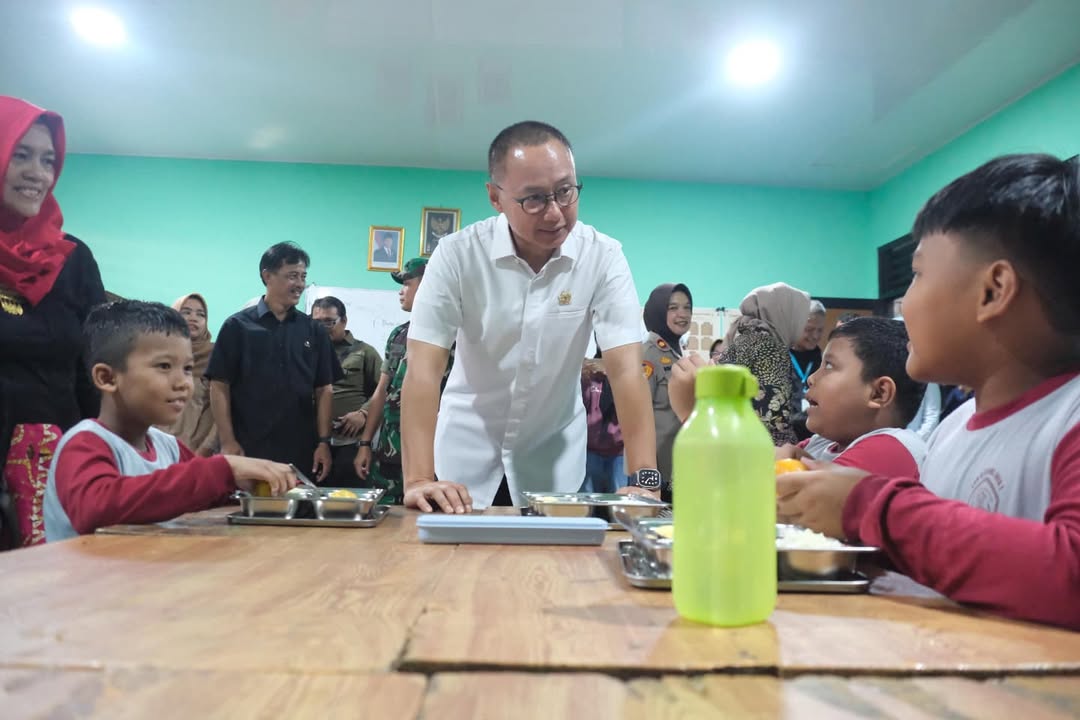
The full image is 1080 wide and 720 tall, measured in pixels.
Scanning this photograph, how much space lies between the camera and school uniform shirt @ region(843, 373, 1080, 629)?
2.02 ft

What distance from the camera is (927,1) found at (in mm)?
3326

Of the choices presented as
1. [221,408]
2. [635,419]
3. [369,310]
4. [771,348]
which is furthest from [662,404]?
[369,310]

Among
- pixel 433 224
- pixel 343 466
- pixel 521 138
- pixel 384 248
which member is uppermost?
pixel 433 224

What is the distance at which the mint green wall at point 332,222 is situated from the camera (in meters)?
5.64

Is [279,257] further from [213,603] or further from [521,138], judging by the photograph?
[213,603]

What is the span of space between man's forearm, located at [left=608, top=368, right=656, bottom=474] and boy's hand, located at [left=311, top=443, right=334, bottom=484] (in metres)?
1.84

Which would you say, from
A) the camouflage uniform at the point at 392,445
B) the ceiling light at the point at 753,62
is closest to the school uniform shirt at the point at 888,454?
the camouflage uniform at the point at 392,445

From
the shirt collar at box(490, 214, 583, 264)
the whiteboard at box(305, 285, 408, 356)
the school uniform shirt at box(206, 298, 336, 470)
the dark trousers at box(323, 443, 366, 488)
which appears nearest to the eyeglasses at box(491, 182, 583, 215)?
the shirt collar at box(490, 214, 583, 264)

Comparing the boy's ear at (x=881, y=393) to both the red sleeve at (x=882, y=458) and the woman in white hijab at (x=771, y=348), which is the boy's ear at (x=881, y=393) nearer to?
the red sleeve at (x=882, y=458)

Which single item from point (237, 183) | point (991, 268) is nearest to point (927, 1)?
point (991, 268)

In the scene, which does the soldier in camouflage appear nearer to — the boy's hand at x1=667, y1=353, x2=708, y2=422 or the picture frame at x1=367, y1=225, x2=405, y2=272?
the boy's hand at x1=667, y1=353, x2=708, y2=422

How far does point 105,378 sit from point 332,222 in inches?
176

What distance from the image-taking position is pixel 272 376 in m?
3.11

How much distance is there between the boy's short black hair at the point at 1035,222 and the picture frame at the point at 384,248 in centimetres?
511
